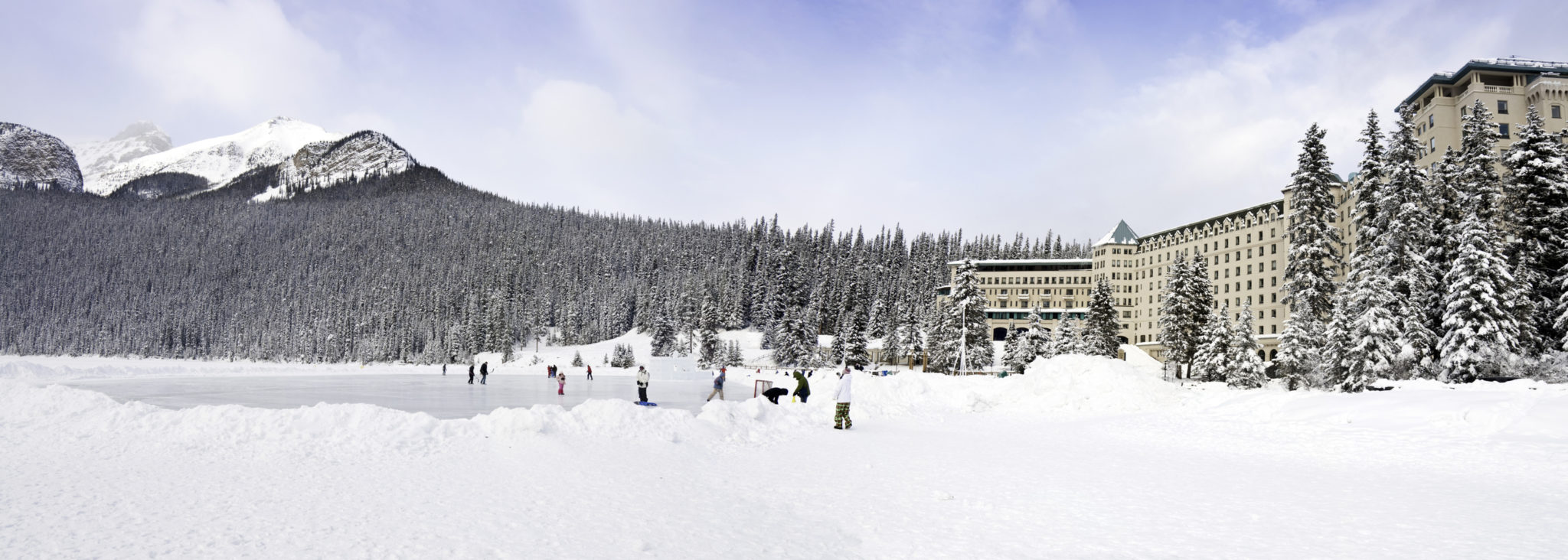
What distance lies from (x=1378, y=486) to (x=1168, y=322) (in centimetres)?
5426

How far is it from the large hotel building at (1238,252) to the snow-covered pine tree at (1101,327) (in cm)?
1322

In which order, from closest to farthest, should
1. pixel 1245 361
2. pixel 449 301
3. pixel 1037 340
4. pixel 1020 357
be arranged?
1. pixel 1245 361
2. pixel 1020 357
3. pixel 1037 340
4. pixel 449 301

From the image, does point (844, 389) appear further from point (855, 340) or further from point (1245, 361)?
point (855, 340)

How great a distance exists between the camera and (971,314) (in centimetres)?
7181

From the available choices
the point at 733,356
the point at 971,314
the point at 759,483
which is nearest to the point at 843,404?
the point at 759,483

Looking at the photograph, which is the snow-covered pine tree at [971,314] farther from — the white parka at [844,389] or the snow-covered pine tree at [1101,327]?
the white parka at [844,389]

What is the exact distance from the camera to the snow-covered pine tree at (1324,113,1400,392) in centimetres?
3450

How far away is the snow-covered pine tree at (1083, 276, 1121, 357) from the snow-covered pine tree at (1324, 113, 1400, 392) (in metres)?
28.3

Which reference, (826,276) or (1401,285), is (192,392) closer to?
(1401,285)

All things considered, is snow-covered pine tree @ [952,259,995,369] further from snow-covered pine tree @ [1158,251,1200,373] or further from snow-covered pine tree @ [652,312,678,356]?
snow-covered pine tree @ [652,312,678,356]

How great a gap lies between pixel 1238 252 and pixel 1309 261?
68.0 metres

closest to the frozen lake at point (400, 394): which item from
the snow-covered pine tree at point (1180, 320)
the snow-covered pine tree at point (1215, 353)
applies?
the snow-covered pine tree at point (1215, 353)

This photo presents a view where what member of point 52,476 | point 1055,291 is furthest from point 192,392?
point 1055,291

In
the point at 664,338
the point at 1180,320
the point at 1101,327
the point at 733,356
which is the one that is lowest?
the point at 733,356
